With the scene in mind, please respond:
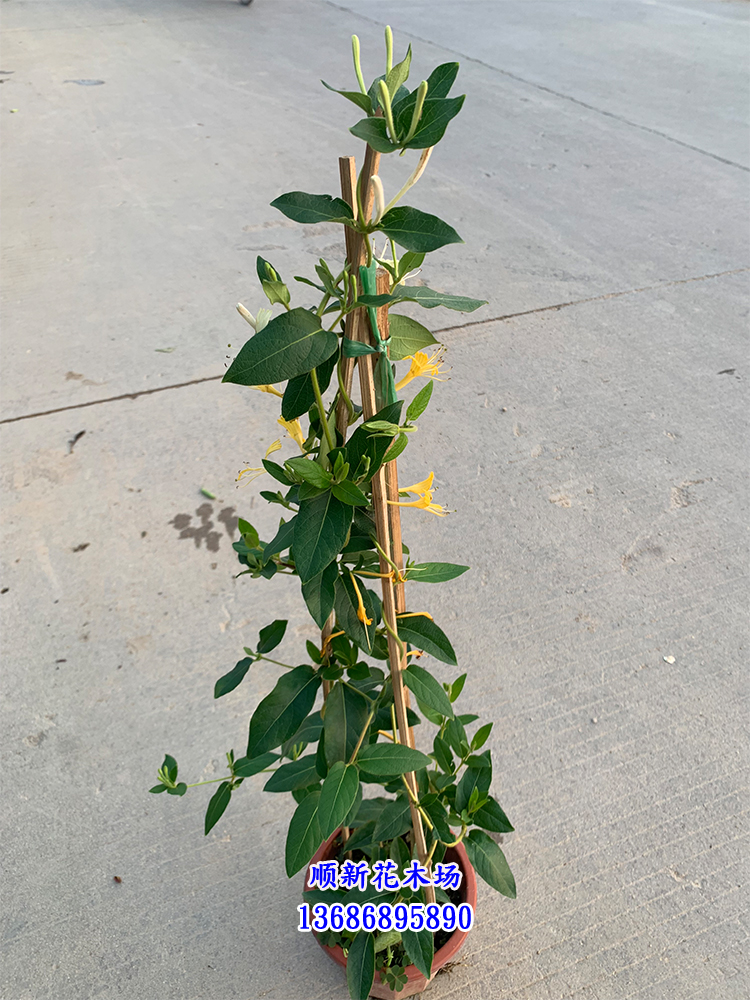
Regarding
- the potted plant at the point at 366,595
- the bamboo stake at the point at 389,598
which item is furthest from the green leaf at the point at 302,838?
the bamboo stake at the point at 389,598

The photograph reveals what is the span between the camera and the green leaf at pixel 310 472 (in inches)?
31.4

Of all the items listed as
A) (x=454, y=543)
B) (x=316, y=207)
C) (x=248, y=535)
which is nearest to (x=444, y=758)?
(x=248, y=535)

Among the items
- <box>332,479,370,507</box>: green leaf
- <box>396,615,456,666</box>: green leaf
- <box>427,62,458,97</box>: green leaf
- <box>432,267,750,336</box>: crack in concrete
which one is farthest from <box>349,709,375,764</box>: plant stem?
<box>432,267,750,336</box>: crack in concrete

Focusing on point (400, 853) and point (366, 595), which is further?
point (400, 853)

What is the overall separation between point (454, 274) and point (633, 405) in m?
1.00

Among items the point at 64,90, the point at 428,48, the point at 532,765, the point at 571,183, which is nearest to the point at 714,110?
the point at 571,183

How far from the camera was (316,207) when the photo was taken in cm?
74

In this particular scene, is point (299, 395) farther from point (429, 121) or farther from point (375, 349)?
point (429, 121)

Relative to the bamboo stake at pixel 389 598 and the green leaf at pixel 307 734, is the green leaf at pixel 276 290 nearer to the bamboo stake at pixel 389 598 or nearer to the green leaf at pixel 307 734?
the bamboo stake at pixel 389 598

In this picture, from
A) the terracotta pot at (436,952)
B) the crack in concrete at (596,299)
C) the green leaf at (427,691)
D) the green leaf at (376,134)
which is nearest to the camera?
the green leaf at (376,134)

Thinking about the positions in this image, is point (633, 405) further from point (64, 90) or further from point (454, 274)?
point (64, 90)

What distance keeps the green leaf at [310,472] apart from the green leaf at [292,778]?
502 mm

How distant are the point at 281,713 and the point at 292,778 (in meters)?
0.17

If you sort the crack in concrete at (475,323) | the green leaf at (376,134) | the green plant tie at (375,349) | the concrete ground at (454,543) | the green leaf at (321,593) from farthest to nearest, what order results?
the crack in concrete at (475,323) → the concrete ground at (454,543) → the green leaf at (321,593) → the green plant tie at (375,349) → the green leaf at (376,134)
